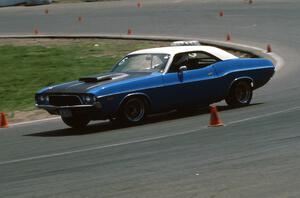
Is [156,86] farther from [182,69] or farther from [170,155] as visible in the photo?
[170,155]

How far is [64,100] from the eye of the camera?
15.1 meters

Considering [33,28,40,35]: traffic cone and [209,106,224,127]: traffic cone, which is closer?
[209,106,224,127]: traffic cone

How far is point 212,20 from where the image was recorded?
125 feet

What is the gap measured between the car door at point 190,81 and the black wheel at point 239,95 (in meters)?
0.57

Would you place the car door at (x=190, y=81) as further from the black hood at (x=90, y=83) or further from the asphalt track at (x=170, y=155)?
the black hood at (x=90, y=83)

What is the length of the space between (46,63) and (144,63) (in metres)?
11.9

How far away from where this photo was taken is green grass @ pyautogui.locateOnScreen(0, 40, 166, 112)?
881 inches

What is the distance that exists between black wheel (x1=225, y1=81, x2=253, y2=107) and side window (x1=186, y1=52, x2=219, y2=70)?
67 cm

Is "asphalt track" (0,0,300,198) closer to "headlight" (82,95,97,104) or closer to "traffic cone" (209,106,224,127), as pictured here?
"traffic cone" (209,106,224,127)

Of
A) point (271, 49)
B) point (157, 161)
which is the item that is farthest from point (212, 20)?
point (157, 161)

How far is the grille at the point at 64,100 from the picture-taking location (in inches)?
587

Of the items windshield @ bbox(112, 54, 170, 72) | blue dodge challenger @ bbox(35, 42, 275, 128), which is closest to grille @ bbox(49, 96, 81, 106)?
blue dodge challenger @ bbox(35, 42, 275, 128)

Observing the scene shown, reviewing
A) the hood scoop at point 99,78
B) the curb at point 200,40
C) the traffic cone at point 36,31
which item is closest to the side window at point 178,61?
the hood scoop at point 99,78

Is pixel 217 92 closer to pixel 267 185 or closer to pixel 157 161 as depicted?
pixel 157 161
